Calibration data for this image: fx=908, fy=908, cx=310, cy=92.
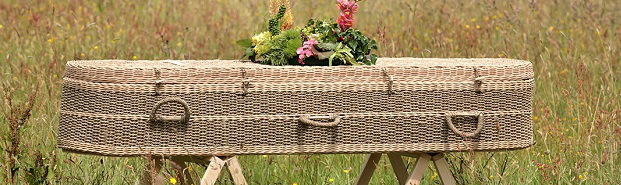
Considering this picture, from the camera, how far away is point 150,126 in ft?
10.9

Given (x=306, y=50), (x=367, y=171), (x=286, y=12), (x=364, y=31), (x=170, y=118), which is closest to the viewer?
(x=170, y=118)

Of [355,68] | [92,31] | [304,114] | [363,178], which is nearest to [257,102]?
[304,114]

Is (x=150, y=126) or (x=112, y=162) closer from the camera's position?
(x=150, y=126)

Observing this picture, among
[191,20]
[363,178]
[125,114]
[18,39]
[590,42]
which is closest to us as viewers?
[125,114]

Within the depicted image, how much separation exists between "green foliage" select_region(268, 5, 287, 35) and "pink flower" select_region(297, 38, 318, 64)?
0.20 m

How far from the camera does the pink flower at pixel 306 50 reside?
11.5 ft

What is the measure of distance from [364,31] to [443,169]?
2535 mm

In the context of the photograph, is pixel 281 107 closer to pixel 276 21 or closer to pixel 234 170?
pixel 234 170

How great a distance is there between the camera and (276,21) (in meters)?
3.72

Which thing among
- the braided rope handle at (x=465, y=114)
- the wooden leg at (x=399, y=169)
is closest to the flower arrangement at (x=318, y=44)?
the braided rope handle at (x=465, y=114)

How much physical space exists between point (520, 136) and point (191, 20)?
3.52 metres

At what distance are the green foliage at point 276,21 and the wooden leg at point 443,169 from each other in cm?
83

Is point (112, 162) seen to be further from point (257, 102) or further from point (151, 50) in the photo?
point (151, 50)

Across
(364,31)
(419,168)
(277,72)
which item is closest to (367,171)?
(419,168)
